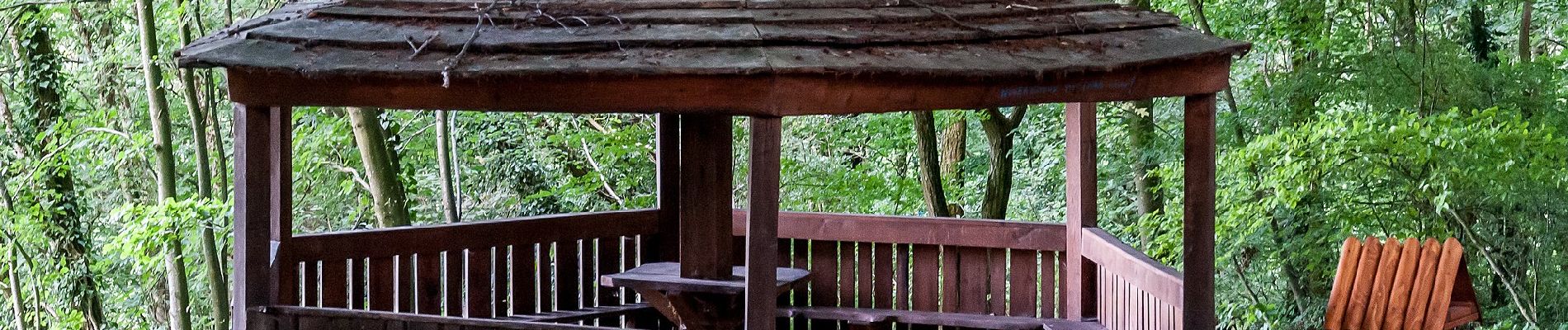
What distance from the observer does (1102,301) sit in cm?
686

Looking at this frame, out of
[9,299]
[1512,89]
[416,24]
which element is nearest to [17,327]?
[9,299]

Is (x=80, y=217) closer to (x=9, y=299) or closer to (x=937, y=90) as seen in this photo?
(x=9, y=299)

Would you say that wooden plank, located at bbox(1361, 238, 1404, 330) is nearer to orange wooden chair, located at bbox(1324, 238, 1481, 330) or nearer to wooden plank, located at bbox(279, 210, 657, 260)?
orange wooden chair, located at bbox(1324, 238, 1481, 330)

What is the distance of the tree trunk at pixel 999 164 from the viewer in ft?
41.2

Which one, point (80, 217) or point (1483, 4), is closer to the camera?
point (1483, 4)

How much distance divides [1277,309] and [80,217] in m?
11.7

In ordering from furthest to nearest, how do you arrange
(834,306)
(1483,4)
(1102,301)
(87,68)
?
(87,68) < (1483,4) < (834,306) < (1102,301)

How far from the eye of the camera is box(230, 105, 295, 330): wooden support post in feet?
18.4

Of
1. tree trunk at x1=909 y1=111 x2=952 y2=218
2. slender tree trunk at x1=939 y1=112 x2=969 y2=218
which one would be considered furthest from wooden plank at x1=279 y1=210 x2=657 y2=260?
slender tree trunk at x1=939 y1=112 x2=969 y2=218

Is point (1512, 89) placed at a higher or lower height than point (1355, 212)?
higher

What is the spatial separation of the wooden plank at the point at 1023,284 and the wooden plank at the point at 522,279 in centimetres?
242

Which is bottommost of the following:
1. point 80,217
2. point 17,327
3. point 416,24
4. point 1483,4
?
point 17,327

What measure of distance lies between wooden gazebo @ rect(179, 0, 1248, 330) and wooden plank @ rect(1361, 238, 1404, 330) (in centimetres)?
59

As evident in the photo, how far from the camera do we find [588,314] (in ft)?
24.3
